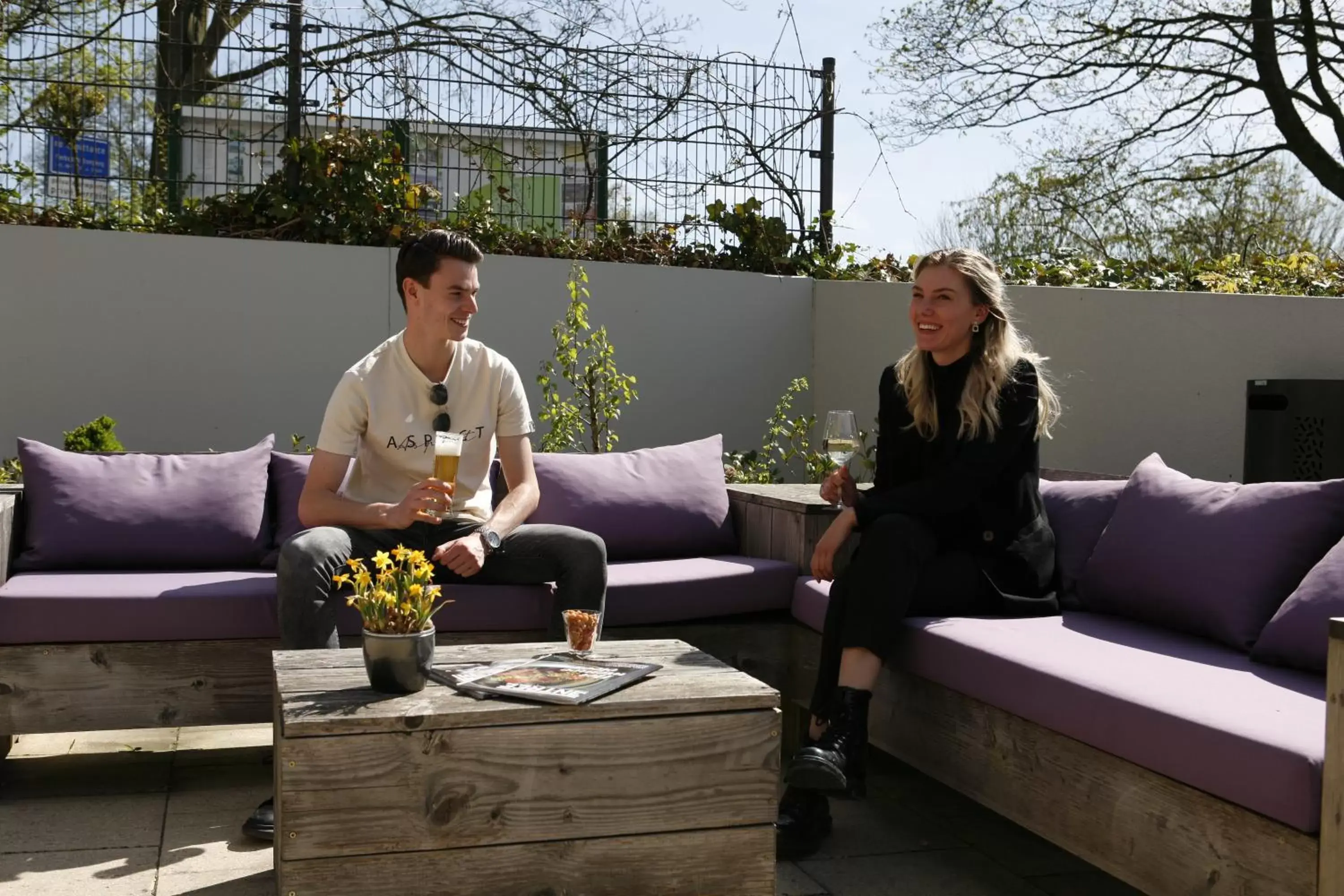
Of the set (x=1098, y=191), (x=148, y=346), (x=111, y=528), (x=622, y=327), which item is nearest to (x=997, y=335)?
(x=111, y=528)

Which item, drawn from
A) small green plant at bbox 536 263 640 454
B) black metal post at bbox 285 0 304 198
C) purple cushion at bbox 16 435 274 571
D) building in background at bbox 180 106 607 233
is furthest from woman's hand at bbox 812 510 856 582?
black metal post at bbox 285 0 304 198

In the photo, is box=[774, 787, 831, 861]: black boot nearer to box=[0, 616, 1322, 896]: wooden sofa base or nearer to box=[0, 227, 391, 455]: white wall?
box=[0, 616, 1322, 896]: wooden sofa base

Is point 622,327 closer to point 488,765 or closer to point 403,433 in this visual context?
point 403,433

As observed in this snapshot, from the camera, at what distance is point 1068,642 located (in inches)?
99.8

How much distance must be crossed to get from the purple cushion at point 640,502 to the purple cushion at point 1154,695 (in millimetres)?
1030

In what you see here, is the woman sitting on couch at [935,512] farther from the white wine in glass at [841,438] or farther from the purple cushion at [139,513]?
the purple cushion at [139,513]

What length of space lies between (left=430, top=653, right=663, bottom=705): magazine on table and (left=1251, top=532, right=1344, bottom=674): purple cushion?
1119 millimetres

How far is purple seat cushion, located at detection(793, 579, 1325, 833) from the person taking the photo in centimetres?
178

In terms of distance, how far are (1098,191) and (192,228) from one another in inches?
253

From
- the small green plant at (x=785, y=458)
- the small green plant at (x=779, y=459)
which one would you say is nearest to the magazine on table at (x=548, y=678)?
the small green plant at (x=785, y=458)

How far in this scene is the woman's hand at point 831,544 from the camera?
9.98 feet

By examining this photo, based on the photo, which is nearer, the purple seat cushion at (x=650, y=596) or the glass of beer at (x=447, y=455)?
the glass of beer at (x=447, y=455)

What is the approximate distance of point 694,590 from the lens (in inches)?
130

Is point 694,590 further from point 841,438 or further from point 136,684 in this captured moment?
point 136,684
